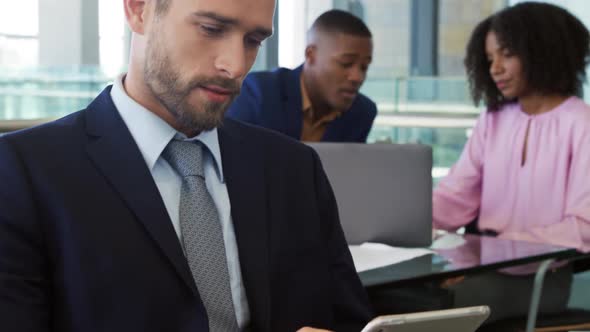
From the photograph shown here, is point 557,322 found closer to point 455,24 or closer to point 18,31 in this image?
point 18,31

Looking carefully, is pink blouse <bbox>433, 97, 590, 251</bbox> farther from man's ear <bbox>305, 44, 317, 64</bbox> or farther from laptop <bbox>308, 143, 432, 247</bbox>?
man's ear <bbox>305, 44, 317, 64</bbox>

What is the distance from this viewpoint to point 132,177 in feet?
3.92

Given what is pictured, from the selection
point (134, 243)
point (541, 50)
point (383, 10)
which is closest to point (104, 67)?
point (541, 50)

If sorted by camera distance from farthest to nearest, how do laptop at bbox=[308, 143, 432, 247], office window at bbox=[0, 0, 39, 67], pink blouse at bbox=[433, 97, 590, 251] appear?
office window at bbox=[0, 0, 39, 67], pink blouse at bbox=[433, 97, 590, 251], laptop at bbox=[308, 143, 432, 247]

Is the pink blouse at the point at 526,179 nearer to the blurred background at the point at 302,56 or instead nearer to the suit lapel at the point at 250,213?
the blurred background at the point at 302,56

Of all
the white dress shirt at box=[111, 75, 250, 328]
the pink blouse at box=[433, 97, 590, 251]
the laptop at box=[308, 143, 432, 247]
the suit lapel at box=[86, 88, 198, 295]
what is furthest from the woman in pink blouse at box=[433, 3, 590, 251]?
the suit lapel at box=[86, 88, 198, 295]

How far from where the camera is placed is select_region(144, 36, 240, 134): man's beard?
119 centimetres

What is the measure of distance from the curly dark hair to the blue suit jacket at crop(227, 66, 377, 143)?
474 mm

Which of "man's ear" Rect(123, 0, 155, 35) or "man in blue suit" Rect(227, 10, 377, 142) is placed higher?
"man's ear" Rect(123, 0, 155, 35)

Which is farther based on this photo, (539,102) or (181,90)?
(539,102)

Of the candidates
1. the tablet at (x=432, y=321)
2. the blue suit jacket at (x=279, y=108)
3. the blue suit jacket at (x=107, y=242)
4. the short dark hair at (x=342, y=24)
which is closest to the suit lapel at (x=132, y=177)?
the blue suit jacket at (x=107, y=242)

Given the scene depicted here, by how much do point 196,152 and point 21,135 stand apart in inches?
9.2

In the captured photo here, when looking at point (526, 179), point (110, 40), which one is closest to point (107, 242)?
point (526, 179)

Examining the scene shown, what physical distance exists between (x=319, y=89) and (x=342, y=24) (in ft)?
0.80
